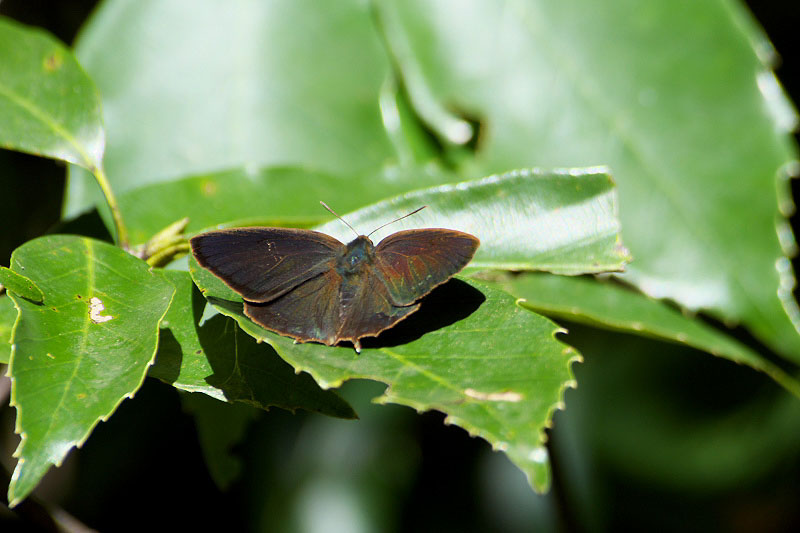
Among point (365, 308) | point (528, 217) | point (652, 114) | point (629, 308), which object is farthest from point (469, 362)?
point (652, 114)

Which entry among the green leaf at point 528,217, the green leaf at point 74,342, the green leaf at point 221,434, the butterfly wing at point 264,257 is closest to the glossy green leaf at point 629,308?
the green leaf at point 528,217

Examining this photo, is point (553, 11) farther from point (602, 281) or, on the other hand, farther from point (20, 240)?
point (20, 240)

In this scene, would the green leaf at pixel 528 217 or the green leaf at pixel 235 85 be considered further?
the green leaf at pixel 235 85

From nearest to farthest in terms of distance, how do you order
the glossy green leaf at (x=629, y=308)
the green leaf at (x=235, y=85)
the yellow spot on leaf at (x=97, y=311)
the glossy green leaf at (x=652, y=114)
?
1. the yellow spot on leaf at (x=97, y=311)
2. the glossy green leaf at (x=629, y=308)
3. the glossy green leaf at (x=652, y=114)
4. the green leaf at (x=235, y=85)

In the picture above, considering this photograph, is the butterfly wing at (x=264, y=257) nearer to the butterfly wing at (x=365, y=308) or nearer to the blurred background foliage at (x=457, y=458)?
the butterfly wing at (x=365, y=308)

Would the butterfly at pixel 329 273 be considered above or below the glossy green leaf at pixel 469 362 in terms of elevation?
below

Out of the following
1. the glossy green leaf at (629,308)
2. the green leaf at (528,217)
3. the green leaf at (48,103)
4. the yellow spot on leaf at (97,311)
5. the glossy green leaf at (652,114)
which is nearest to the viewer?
the yellow spot on leaf at (97,311)
